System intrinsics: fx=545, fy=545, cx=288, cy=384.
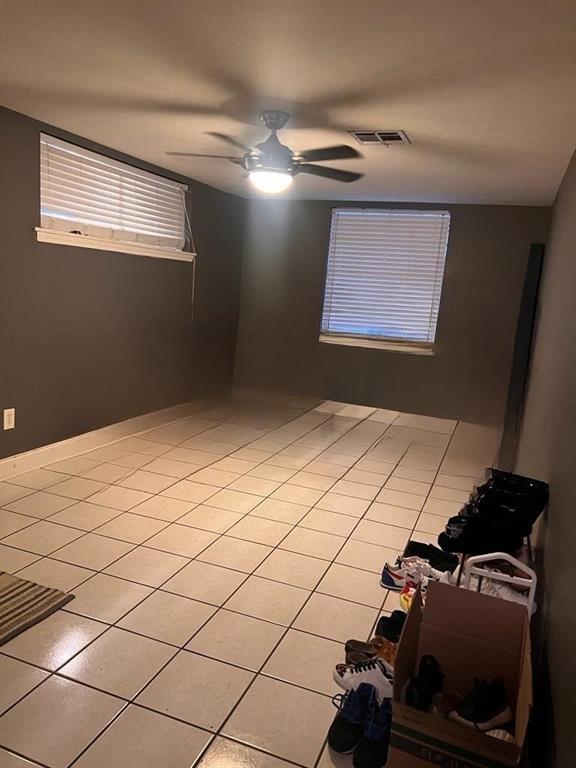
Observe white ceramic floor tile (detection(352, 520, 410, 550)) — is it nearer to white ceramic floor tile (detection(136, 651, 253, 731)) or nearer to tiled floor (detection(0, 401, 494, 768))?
tiled floor (detection(0, 401, 494, 768))

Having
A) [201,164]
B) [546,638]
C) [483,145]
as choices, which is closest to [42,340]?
[201,164]

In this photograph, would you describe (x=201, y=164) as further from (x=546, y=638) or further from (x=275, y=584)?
(x=546, y=638)

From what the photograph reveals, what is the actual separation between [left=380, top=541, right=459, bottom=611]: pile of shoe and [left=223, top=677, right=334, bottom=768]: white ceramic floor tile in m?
0.67

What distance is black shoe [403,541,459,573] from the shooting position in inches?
98.9

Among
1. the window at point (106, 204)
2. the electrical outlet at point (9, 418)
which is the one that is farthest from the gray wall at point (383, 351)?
the electrical outlet at point (9, 418)

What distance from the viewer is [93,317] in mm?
3949

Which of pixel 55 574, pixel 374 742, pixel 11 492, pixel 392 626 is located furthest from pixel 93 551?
pixel 374 742

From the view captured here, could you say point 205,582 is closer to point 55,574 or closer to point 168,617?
point 168,617

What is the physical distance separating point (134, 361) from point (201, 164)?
164 cm

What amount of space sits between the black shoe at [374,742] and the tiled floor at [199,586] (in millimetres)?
100

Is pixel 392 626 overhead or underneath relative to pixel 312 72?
underneath

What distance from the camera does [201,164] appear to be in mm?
4164

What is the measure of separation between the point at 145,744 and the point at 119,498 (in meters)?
1.79

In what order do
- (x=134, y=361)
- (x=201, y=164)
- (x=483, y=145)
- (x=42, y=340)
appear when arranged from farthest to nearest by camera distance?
(x=134, y=361) < (x=201, y=164) < (x=42, y=340) < (x=483, y=145)
